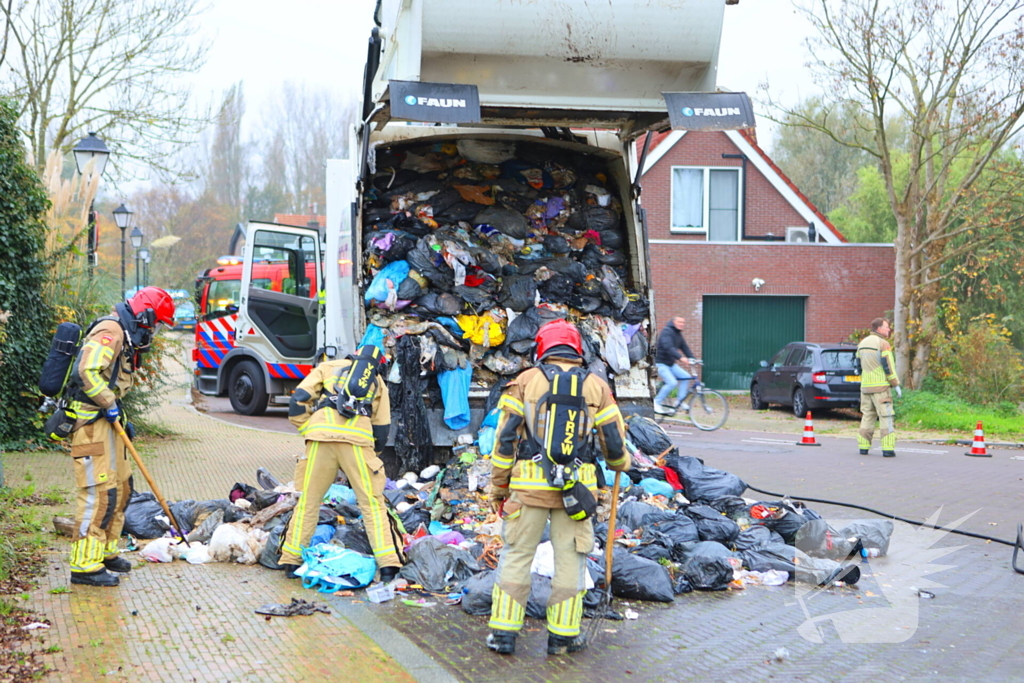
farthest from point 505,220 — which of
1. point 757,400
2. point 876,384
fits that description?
point 757,400

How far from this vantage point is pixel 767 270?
24.1m

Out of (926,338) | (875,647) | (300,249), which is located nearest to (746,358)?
(926,338)

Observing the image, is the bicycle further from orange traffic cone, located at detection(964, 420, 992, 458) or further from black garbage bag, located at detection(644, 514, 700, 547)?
black garbage bag, located at detection(644, 514, 700, 547)

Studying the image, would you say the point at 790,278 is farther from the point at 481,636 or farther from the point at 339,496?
the point at 481,636

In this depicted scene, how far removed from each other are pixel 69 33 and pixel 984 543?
1763 cm

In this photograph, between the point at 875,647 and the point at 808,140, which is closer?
the point at 875,647

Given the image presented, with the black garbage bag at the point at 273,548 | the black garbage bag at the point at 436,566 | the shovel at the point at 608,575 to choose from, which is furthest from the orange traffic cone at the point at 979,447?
the black garbage bag at the point at 273,548

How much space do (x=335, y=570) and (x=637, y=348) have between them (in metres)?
3.98

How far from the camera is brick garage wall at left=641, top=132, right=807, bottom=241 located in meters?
25.2

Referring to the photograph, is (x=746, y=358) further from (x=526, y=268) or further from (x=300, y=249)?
(x=526, y=268)

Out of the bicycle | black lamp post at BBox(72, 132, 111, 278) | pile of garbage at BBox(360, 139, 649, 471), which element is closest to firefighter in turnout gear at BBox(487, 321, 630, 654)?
pile of garbage at BBox(360, 139, 649, 471)

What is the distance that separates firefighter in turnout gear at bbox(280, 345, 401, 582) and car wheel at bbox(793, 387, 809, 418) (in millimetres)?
13734

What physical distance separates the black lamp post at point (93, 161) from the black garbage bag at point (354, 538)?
6893mm

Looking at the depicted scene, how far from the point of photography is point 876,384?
13.1 m
